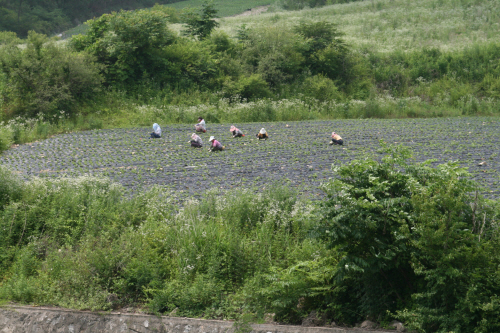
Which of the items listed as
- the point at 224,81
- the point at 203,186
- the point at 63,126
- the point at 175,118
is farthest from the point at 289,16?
the point at 203,186

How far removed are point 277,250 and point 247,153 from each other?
24.9ft

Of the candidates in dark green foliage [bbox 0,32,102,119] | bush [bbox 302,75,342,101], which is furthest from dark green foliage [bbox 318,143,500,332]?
bush [bbox 302,75,342,101]

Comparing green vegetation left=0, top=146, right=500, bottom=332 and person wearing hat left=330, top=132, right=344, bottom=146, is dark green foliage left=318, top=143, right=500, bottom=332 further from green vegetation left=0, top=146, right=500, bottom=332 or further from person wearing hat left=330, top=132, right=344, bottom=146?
person wearing hat left=330, top=132, right=344, bottom=146

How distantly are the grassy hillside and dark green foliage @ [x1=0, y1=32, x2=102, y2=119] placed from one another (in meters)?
18.9

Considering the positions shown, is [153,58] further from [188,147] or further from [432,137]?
[432,137]

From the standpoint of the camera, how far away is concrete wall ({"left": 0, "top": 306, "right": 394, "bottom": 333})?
6.55m

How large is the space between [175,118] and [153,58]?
6.28 meters

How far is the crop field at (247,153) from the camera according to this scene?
1184 cm

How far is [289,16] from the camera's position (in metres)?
51.3

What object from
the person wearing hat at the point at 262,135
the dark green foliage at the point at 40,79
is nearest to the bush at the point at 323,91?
the person wearing hat at the point at 262,135

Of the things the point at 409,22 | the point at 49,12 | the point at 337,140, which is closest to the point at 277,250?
the point at 337,140

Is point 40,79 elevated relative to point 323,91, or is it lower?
elevated

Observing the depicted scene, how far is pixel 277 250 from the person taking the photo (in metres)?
7.63

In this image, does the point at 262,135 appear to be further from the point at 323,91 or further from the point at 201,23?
the point at 201,23
